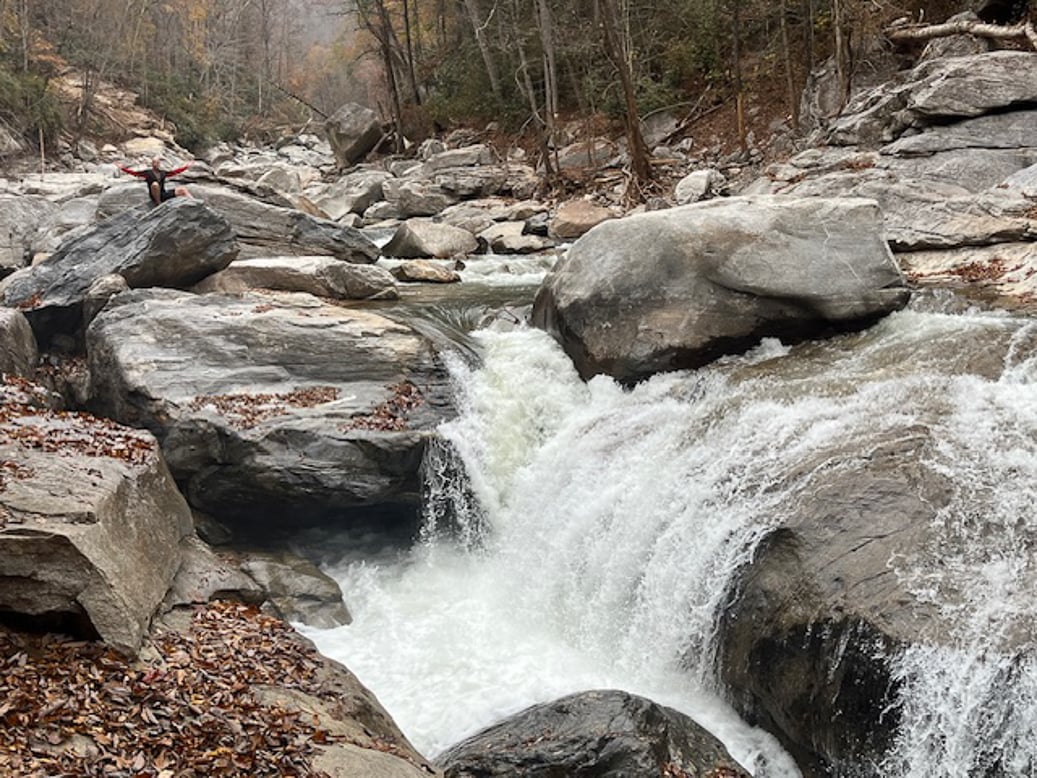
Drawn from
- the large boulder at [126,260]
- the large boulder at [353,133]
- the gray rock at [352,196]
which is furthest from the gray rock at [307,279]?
the large boulder at [353,133]

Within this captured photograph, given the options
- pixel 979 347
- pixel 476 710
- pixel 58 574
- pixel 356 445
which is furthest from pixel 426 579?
pixel 979 347

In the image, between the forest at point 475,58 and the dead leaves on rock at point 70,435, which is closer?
the dead leaves on rock at point 70,435

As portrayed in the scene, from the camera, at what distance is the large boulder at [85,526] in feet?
17.4

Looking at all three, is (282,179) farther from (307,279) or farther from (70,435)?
(70,435)

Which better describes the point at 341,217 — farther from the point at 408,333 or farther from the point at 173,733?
the point at 173,733

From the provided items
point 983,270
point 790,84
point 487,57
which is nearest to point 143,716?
point 983,270

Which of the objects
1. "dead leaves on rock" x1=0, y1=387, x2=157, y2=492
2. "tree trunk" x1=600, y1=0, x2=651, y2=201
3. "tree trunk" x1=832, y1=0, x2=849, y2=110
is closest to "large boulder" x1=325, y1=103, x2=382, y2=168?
"tree trunk" x1=600, y1=0, x2=651, y2=201

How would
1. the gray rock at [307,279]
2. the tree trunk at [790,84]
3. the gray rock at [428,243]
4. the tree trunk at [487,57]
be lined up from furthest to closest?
the tree trunk at [487,57] → the tree trunk at [790,84] → the gray rock at [428,243] → the gray rock at [307,279]

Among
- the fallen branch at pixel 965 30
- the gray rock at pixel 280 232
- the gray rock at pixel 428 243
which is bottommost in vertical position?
the gray rock at pixel 428 243

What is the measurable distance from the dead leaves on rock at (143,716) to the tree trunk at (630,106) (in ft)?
53.5

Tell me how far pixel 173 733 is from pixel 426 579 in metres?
4.59

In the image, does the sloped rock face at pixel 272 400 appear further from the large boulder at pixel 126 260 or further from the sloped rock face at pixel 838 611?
the sloped rock face at pixel 838 611

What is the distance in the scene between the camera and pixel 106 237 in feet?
41.0

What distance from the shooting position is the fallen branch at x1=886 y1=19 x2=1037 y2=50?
1623 cm
